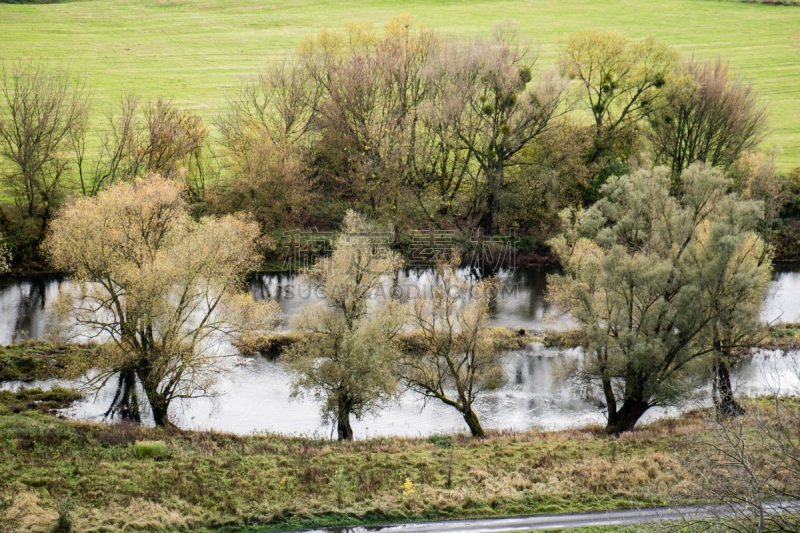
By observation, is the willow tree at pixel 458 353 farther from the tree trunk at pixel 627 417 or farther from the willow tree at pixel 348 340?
the tree trunk at pixel 627 417

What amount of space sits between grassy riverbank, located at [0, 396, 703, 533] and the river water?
10.3 ft

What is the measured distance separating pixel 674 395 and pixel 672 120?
3207cm

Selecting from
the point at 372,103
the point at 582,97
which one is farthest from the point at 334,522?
the point at 582,97

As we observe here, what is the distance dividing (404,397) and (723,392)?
52.1ft

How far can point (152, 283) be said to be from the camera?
96.8ft

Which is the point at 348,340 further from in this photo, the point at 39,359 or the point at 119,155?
the point at 119,155

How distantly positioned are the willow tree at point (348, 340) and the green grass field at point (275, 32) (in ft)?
131

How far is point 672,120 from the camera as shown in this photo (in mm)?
54281

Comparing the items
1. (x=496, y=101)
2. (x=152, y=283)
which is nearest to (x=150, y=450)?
(x=152, y=283)

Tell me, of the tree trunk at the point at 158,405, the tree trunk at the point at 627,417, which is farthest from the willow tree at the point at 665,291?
the tree trunk at the point at 158,405

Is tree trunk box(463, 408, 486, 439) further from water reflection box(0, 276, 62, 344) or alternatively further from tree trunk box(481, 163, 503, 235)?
tree trunk box(481, 163, 503, 235)

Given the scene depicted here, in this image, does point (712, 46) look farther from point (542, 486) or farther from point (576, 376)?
point (542, 486)

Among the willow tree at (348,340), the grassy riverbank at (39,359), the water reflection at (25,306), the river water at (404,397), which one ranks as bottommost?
the river water at (404,397)

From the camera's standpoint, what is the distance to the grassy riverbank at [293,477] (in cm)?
2123
